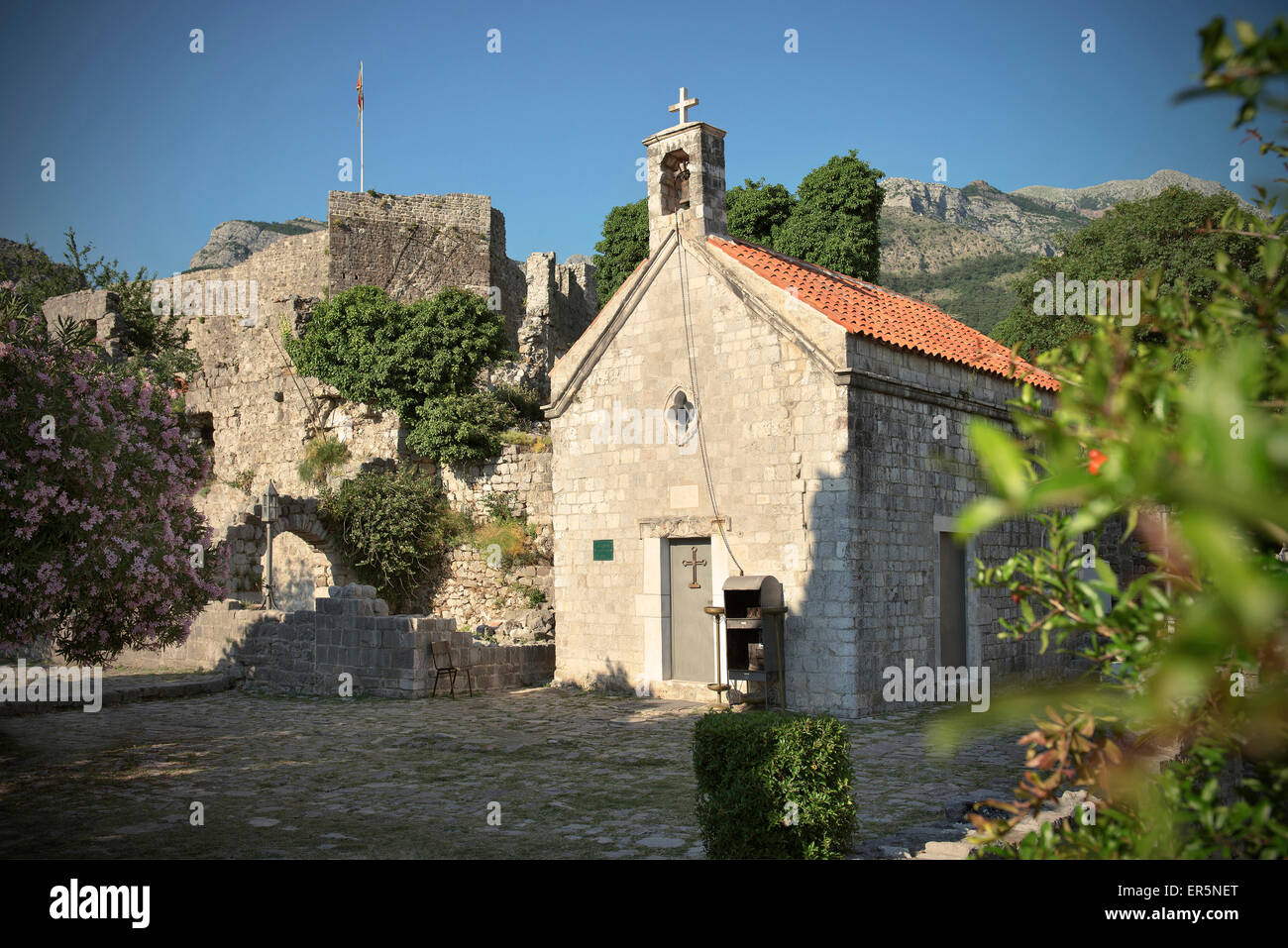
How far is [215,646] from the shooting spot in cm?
1817

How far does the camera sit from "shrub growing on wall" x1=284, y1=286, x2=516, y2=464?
22016mm

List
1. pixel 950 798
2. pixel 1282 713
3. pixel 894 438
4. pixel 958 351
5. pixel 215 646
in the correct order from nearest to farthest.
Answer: pixel 1282 713 → pixel 950 798 → pixel 894 438 → pixel 958 351 → pixel 215 646

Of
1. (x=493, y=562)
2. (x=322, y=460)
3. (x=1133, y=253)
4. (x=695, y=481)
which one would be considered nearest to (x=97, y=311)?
(x=322, y=460)

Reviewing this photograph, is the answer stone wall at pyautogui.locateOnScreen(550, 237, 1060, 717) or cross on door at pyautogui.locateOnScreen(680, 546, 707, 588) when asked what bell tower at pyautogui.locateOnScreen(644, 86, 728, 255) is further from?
cross on door at pyautogui.locateOnScreen(680, 546, 707, 588)

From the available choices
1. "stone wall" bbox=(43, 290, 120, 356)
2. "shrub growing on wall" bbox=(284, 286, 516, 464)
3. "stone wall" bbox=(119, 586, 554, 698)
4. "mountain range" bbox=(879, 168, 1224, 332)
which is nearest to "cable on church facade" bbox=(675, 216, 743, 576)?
"stone wall" bbox=(119, 586, 554, 698)

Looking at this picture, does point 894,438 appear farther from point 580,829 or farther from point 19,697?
point 19,697

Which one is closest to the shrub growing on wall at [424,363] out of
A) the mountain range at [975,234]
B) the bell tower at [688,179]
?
the bell tower at [688,179]

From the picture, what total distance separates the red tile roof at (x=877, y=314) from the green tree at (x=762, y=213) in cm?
1367

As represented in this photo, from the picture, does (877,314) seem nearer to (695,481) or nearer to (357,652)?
(695,481)

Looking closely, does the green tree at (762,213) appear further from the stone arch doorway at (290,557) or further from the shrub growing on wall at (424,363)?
the stone arch doorway at (290,557)

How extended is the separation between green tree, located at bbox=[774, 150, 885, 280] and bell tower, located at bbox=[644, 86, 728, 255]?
14.4m

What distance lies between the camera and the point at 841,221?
2902cm

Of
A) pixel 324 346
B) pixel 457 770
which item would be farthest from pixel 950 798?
pixel 324 346

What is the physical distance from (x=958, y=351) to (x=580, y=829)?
1061 cm
